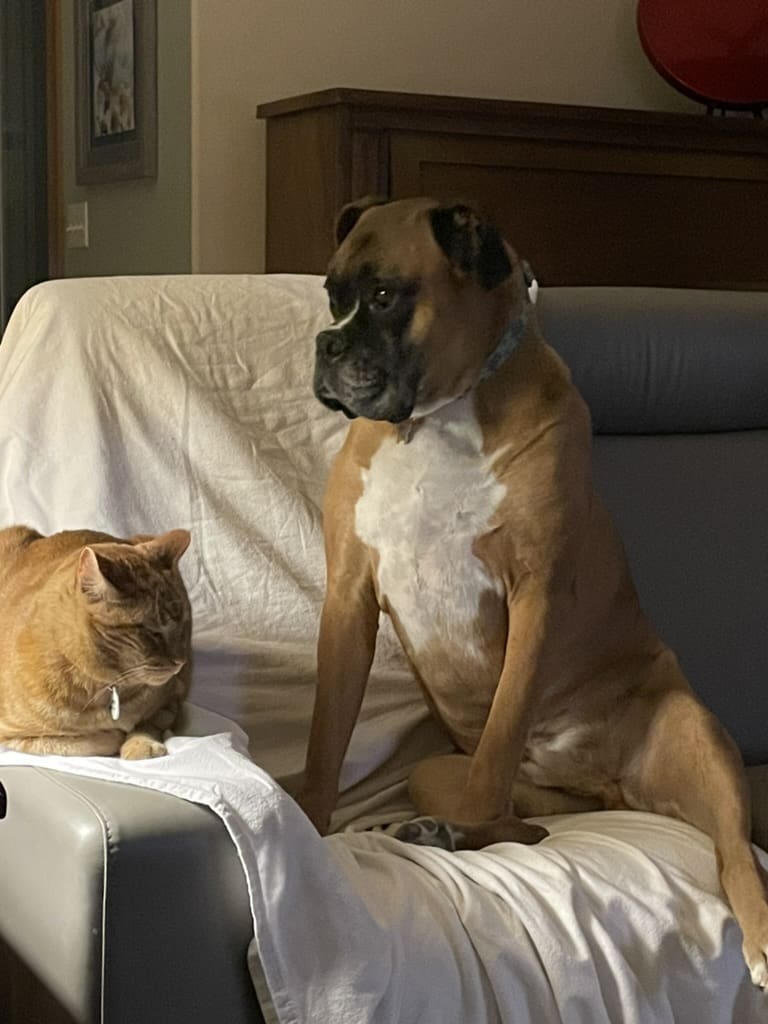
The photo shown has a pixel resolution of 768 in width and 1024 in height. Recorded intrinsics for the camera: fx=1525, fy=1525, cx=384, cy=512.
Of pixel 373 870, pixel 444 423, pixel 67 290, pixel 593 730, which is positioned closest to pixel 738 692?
pixel 593 730

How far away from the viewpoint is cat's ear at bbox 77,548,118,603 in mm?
1381

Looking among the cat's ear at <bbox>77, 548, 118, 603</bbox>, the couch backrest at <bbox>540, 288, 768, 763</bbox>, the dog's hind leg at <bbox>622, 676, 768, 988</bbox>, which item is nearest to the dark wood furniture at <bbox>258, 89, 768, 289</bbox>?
the couch backrest at <bbox>540, 288, 768, 763</bbox>

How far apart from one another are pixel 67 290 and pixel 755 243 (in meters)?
2.07

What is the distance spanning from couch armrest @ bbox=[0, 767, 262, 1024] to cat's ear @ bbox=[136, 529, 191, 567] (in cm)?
28

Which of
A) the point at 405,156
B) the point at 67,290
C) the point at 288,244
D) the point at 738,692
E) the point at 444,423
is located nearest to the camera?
the point at 444,423

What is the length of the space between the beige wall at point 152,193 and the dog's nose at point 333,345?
1889 mm

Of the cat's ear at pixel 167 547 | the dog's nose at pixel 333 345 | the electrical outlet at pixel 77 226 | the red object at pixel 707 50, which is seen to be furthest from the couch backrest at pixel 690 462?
the electrical outlet at pixel 77 226

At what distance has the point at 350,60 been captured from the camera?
340cm

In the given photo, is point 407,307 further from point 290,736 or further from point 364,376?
point 290,736

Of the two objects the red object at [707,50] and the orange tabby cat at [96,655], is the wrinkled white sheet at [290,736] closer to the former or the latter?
the orange tabby cat at [96,655]

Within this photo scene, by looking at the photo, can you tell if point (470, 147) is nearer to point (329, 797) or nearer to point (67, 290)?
point (67, 290)

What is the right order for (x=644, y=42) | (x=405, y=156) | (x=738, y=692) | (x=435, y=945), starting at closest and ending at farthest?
(x=435, y=945)
(x=738, y=692)
(x=405, y=156)
(x=644, y=42)

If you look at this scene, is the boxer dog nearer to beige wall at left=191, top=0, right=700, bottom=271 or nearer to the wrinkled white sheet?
the wrinkled white sheet

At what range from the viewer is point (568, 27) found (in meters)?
3.64
